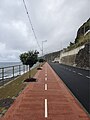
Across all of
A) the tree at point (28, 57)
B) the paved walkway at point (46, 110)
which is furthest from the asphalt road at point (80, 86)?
the tree at point (28, 57)

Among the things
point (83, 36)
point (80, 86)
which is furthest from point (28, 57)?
point (83, 36)

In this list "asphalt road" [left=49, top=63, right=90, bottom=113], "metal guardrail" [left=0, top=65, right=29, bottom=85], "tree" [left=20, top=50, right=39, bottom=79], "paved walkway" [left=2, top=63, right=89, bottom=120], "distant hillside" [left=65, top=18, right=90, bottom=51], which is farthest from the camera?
"distant hillside" [left=65, top=18, right=90, bottom=51]

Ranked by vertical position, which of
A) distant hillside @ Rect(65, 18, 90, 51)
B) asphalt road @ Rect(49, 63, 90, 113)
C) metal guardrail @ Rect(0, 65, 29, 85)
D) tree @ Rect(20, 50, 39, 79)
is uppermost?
distant hillside @ Rect(65, 18, 90, 51)

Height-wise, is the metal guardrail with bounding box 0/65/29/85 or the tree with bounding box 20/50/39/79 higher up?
the tree with bounding box 20/50/39/79

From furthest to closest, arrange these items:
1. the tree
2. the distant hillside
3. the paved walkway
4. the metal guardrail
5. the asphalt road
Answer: the distant hillside → the tree → the metal guardrail → the asphalt road → the paved walkway

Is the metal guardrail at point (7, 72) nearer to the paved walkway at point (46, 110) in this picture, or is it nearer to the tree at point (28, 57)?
the tree at point (28, 57)

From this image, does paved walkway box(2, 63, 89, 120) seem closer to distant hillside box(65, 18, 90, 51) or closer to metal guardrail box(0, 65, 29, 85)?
metal guardrail box(0, 65, 29, 85)

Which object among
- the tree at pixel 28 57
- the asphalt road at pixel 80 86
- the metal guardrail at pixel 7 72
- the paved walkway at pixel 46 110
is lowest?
the paved walkway at pixel 46 110

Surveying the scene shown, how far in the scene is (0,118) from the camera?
802 cm

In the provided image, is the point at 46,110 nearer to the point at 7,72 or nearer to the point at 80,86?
the point at 80,86

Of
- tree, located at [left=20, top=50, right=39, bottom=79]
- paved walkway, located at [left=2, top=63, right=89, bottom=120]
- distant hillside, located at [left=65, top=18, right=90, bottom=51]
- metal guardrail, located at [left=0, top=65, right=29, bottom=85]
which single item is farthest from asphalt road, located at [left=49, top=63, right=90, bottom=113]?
distant hillside, located at [left=65, top=18, right=90, bottom=51]

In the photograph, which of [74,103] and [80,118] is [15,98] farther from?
[80,118]

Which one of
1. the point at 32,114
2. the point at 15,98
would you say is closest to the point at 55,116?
the point at 32,114

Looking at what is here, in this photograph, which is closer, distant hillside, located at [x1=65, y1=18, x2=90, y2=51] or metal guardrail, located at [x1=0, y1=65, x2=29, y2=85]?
metal guardrail, located at [x1=0, y1=65, x2=29, y2=85]
